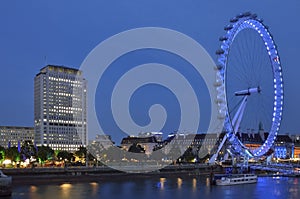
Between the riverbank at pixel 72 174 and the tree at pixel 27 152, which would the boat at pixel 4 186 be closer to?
the riverbank at pixel 72 174

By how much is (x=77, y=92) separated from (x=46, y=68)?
918cm

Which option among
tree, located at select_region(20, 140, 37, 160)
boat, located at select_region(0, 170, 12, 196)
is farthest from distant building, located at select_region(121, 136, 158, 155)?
boat, located at select_region(0, 170, 12, 196)

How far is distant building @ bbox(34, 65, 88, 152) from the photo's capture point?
109 metres

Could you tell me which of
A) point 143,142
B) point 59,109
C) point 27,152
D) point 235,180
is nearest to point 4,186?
point 235,180

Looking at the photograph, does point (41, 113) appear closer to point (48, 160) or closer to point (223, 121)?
point (48, 160)

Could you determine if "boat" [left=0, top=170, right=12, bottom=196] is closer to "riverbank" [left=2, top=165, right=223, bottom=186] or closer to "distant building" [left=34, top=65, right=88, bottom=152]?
"riverbank" [left=2, top=165, right=223, bottom=186]

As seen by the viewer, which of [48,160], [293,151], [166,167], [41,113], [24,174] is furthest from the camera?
[293,151]

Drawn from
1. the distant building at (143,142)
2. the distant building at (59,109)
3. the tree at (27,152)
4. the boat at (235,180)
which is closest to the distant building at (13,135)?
the distant building at (59,109)

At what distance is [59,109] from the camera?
11075cm

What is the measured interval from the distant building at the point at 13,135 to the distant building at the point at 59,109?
14.0 m

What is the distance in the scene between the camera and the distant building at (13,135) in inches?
4760

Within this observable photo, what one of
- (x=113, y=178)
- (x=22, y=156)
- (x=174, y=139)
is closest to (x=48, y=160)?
(x=22, y=156)

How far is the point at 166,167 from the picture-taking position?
58.6 meters

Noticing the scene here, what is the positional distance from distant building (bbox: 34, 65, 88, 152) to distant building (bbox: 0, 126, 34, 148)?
13963mm
